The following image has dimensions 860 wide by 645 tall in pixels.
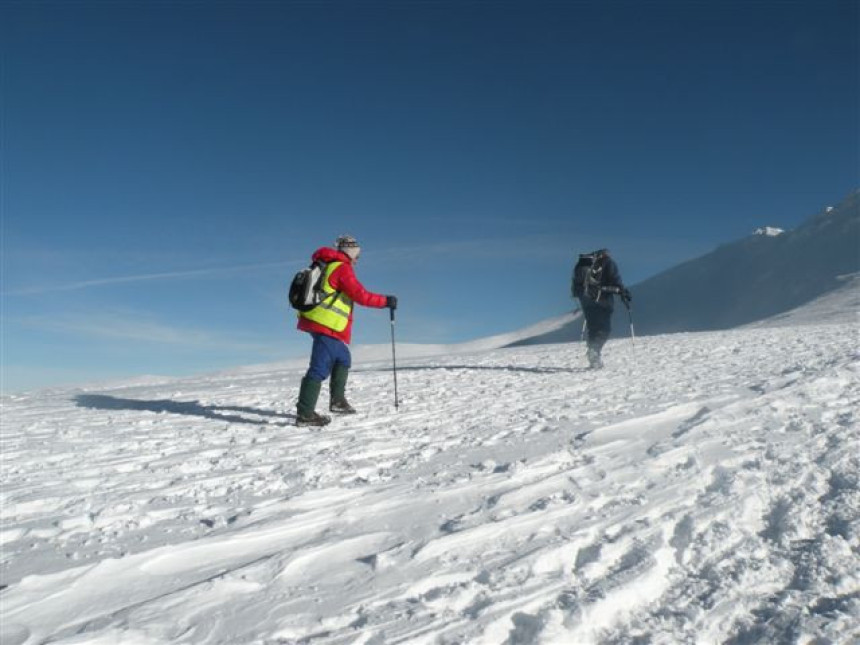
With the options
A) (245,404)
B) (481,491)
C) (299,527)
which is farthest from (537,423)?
(245,404)

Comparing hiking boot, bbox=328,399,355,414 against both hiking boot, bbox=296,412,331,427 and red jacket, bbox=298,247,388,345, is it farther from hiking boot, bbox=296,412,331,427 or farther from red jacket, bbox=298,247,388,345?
red jacket, bbox=298,247,388,345

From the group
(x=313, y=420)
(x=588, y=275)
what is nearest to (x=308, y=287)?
(x=313, y=420)

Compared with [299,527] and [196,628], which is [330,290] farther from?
[196,628]

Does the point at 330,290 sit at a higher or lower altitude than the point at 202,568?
higher

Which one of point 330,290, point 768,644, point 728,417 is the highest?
point 330,290

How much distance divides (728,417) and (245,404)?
6.62 m

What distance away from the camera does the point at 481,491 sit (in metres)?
4.34

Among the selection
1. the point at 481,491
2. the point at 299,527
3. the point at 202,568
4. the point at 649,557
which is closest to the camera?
the point at 649,557

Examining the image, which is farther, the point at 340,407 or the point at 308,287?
the point at 340,407

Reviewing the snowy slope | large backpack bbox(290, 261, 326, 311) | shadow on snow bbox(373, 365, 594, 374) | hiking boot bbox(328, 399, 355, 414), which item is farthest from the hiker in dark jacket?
the snowy slope

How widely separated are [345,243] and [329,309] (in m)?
0.84

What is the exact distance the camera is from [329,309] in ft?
23.5

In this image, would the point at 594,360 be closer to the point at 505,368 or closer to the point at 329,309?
the point at 505,368

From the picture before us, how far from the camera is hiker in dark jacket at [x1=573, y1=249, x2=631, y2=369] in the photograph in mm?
10984
